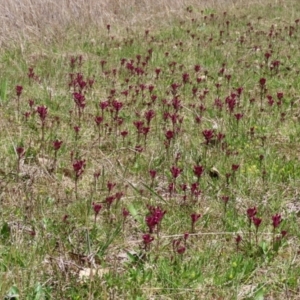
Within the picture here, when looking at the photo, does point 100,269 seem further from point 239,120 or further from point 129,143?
point 239,120

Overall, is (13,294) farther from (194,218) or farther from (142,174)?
(142,174)

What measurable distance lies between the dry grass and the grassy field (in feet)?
0.11

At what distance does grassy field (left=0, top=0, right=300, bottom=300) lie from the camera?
2.67 meters

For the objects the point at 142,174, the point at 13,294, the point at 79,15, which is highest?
the point at 79,15

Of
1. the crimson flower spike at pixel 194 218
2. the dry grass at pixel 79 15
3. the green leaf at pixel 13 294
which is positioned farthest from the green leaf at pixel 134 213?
the dry grass at pixel 79 15

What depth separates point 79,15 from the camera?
849cm

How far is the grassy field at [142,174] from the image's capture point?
2.67 metres

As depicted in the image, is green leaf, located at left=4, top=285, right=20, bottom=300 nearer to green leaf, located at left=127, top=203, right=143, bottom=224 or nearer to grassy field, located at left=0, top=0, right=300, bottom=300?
grassy field, located at left=0, top=0, right=300, bottom=300

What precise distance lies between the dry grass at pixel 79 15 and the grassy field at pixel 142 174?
33 mm

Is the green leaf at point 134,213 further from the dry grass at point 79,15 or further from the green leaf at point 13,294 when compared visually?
the dry grass at point 79,15

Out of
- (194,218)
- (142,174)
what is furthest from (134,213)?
(142,174)

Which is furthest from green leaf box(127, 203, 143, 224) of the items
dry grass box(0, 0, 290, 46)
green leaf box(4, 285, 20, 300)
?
dry grass box(0, 0, 290, 46)

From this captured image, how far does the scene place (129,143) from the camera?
14.1 feet

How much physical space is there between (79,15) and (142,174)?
207 inches
